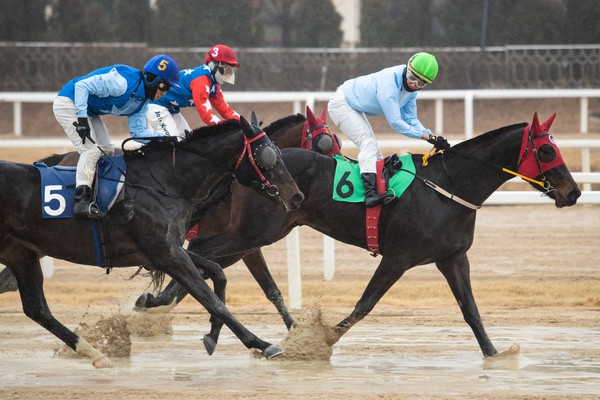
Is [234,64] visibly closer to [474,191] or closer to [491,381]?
[474,191]

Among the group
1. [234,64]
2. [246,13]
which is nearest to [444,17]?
[246,13]

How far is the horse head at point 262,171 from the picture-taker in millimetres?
7332

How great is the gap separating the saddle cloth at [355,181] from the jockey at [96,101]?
1601mm

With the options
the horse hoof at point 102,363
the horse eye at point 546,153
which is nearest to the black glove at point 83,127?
the horse hoof at point 102,363

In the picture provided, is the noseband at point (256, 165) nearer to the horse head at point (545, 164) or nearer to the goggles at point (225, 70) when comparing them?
the goggles at point (225, 70)

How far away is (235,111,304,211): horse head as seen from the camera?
24.1 ft

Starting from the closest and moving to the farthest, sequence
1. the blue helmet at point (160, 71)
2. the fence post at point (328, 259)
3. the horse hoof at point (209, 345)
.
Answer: the blue helmet at point (160, 71), the horse hoof at point (209, 345), the fence post at point (328, 259)

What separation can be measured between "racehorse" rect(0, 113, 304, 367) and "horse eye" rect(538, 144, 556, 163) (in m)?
1.81

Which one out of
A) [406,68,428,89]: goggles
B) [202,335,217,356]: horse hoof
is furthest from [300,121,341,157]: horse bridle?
[202,335,217,356]: horse hoof

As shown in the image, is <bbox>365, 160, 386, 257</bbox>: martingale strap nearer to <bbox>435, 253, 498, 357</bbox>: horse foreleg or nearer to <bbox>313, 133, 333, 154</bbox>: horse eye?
<bbox>435, 253, 498, 357</bbox>: horse foreleg

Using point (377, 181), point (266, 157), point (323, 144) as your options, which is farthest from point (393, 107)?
point (266, 157)

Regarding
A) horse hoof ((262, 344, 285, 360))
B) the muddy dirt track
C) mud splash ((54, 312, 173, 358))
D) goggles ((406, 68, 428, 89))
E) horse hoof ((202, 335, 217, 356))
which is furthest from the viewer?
goggles ((406, 68, 428, 89))

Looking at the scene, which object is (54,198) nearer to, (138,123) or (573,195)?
(138,123)

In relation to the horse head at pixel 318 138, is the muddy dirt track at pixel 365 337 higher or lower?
lower
